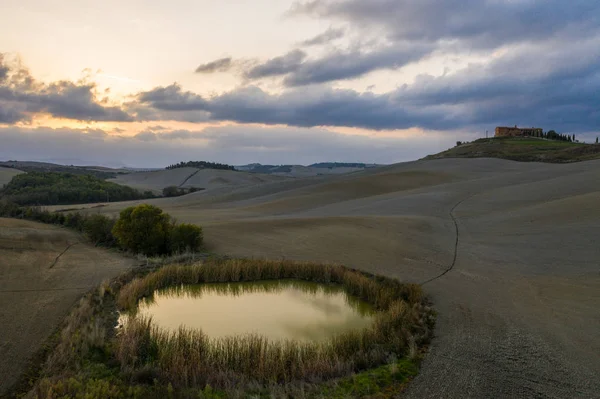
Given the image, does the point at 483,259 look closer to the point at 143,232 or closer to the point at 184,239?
the point at 184,239

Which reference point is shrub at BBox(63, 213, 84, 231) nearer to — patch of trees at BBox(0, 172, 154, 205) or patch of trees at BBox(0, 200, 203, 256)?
patch of trees at BBox(0, 200, 203, 256)

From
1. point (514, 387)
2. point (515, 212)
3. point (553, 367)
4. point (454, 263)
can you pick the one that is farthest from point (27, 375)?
point (515, 212)

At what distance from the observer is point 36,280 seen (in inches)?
819

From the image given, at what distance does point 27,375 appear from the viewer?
37.0 ft

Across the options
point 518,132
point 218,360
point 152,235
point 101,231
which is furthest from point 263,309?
point 518,132

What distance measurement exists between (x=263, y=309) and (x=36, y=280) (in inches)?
469

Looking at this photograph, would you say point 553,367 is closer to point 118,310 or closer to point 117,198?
point 118,310

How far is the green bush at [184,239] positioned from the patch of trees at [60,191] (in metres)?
59.7

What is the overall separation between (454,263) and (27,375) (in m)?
19.1

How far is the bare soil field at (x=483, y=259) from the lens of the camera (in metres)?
10.2

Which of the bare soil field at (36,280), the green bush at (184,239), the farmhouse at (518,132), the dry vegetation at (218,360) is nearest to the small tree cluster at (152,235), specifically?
the green bush at (184,239)

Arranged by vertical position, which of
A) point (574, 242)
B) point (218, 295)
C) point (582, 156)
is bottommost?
point (218, 295)

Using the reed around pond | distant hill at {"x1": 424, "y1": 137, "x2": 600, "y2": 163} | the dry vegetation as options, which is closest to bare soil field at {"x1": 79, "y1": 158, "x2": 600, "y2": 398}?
the reed around pond

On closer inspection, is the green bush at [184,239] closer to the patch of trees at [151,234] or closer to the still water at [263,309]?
the patch of trees at [151,234]
